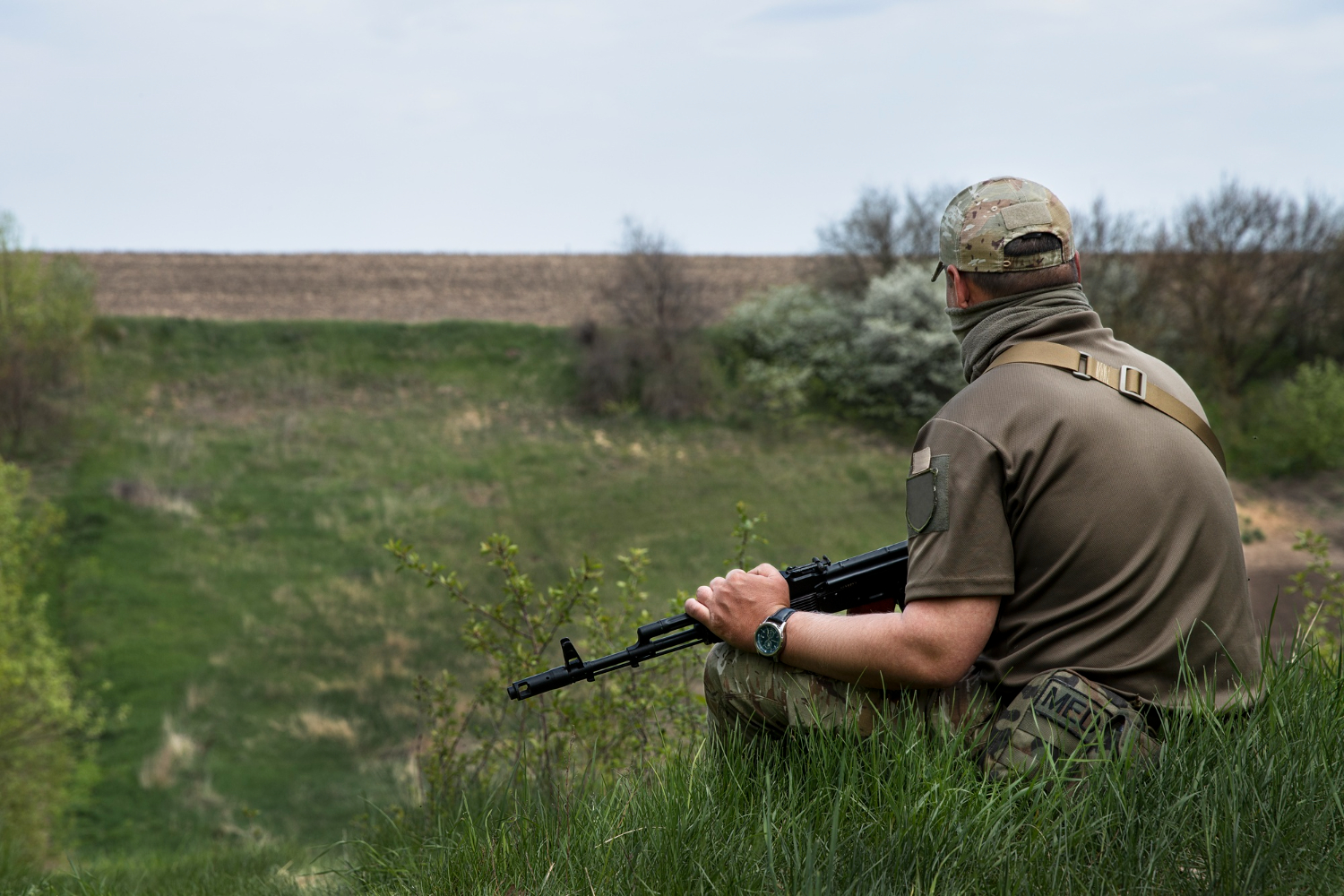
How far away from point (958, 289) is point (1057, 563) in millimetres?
790

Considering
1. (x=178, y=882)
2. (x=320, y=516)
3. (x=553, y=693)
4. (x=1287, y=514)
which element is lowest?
(x=320, y=516)

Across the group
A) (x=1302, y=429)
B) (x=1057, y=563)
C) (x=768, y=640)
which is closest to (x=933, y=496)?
(x=1057, y=563)

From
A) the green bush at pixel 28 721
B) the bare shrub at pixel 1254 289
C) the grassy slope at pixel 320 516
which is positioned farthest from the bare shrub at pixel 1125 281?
the green bush at pixel 28 721

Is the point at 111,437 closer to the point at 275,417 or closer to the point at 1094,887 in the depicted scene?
the point at 275,417

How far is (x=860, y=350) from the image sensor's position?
39500mm

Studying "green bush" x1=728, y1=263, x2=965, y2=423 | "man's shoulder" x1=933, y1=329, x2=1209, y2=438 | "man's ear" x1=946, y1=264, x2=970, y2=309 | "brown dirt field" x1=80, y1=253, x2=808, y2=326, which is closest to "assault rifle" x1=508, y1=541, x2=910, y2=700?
"man's shoulder" x1=933, y1=329, x2=1209, y2=438

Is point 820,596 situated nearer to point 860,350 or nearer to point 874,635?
point 874,635

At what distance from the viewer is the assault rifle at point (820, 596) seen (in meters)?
3.00

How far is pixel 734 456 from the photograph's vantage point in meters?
36.7

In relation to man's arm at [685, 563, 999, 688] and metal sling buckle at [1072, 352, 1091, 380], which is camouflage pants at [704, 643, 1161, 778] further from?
metal sling buckle at [1072, 352, 1091, 380]

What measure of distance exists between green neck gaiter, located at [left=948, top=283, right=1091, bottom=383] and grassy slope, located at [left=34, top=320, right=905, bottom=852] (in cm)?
1680

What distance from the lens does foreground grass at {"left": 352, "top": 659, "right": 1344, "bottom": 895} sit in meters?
2.20

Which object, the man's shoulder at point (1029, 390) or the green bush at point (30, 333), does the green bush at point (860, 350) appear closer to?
the green bush at point (30, 333)

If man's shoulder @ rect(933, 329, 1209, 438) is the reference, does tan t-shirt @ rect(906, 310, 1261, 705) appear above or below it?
below
